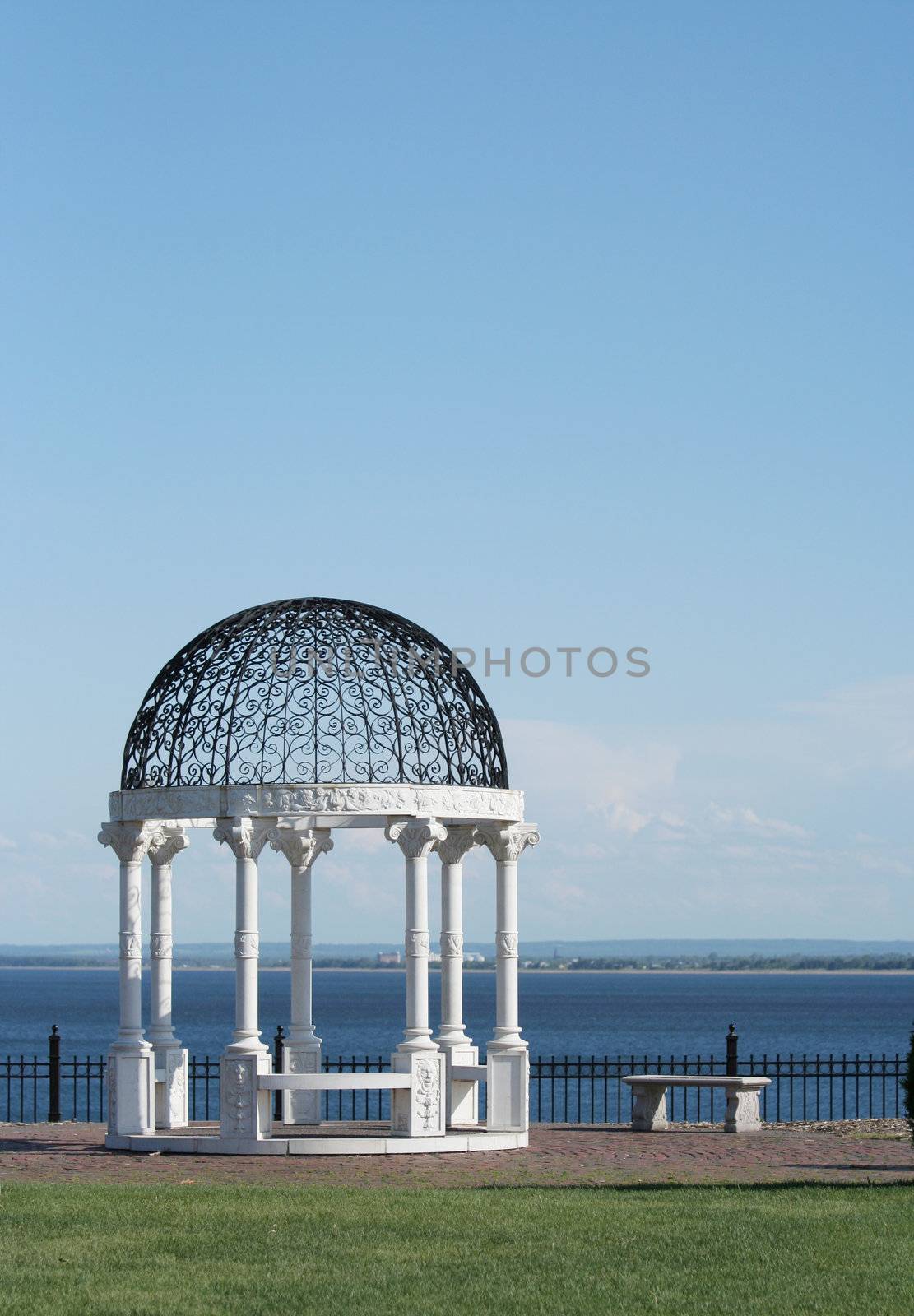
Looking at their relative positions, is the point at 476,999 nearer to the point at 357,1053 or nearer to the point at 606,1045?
the point at 606,1045

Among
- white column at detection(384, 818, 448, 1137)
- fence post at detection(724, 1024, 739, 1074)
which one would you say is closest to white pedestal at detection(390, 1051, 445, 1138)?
white column at detection(384, 818, 448, 1137)

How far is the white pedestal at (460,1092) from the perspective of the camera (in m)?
25.2

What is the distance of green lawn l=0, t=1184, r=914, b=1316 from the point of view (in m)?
13.5

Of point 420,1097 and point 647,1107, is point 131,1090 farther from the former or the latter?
point 647,1107

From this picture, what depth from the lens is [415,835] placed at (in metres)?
22.6

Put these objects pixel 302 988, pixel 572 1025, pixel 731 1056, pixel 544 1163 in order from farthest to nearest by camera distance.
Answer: pixel 572 1025 < pixel 731 1056 < pixel 302 988 < pixel 544 1163

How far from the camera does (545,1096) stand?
6188cm

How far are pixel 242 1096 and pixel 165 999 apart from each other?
2.91 meters

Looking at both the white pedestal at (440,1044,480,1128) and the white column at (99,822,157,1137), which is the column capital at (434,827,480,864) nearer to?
the white pedestal at (440,1044,480,1128)

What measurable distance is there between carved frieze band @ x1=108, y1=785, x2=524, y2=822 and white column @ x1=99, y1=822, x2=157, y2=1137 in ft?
2.26

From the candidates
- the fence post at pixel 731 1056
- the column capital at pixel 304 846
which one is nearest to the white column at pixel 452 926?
the column capital at pixel 304 846

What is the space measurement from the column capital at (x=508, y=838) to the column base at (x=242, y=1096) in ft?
13.2

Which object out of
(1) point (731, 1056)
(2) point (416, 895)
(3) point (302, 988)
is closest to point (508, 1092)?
(2) point (416, 895)

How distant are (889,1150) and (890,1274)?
900cm
